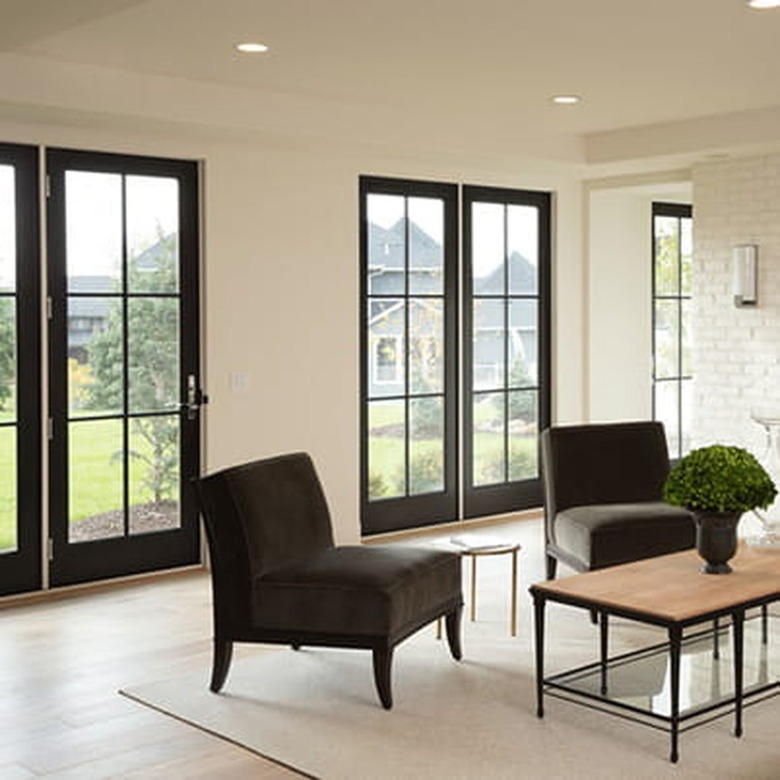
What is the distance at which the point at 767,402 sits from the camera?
7871 millimetres

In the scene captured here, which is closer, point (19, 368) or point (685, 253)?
point (19, 368)

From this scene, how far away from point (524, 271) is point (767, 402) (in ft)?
6.05

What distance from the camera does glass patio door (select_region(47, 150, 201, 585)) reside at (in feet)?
21.2

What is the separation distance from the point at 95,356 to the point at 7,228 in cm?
75

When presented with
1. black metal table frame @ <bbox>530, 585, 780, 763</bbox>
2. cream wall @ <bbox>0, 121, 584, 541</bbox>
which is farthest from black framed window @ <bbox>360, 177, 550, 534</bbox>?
black metal table frame @ <bbox>530, 585, 780, 763</bbox>

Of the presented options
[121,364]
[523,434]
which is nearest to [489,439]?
[523,434]

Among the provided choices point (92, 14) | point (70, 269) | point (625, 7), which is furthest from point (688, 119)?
point (92, 14)

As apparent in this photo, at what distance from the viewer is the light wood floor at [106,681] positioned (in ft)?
13.4

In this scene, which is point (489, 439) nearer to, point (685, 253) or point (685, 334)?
point (685, 334)

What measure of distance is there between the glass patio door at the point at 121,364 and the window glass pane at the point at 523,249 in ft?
8.28

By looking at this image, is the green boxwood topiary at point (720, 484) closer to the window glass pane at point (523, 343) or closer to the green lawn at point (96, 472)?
the green lawn at point (96, 472)

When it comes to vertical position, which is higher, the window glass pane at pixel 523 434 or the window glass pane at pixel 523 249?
the window glass pane at pixel 523 249

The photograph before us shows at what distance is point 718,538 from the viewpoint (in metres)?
4.68

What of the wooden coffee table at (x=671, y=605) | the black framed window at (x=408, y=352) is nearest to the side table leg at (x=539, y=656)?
the wooden coffee table at (x=671, y=605)
